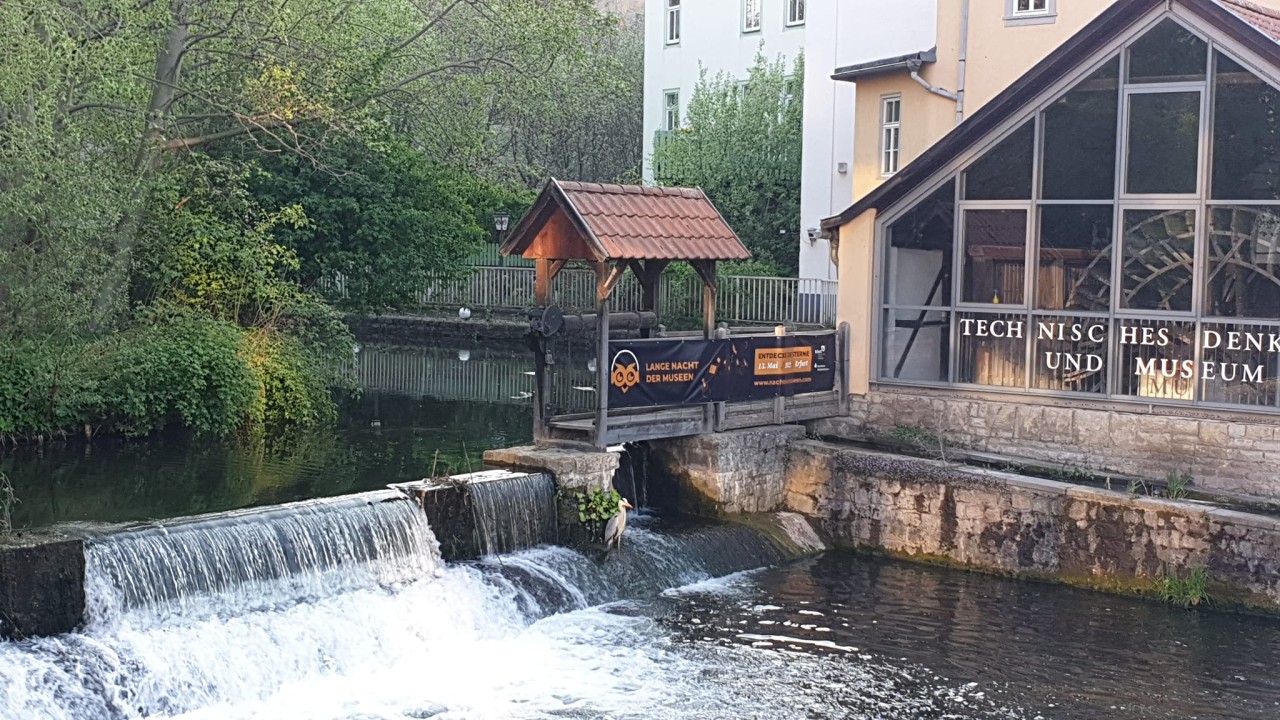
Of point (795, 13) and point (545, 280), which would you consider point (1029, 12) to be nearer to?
point (545, 280)

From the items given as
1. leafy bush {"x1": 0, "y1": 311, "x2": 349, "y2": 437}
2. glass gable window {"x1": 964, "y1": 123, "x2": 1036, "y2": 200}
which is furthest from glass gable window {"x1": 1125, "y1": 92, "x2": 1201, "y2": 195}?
leafy bush {"x1": 0, "y1": 311, "x2": 349, "y2": 437}

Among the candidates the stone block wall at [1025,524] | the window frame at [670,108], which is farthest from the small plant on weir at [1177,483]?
the window frame at [670,108]

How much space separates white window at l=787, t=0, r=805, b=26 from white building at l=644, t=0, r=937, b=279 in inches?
1.1

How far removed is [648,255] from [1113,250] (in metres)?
5.50

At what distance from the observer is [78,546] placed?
11.4 meters

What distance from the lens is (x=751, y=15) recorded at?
139 feet

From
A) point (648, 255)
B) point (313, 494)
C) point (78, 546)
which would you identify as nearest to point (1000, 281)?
point (648, 255)

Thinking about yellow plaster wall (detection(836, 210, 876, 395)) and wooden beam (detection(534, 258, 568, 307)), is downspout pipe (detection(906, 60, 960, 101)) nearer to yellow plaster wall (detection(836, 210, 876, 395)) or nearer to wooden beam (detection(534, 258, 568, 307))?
yellow plaster wall (detection(836, 210, 876, 395))

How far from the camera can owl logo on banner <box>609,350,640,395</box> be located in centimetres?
1579

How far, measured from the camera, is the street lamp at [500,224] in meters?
40.5

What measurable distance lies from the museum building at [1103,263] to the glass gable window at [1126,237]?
2 cm

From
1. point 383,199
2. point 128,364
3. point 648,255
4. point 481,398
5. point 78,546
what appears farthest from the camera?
point 481,398

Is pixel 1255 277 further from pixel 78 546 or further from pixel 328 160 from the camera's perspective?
pixel 328 160

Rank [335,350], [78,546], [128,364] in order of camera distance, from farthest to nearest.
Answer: [335,350]
[128,364]
[78,546]
